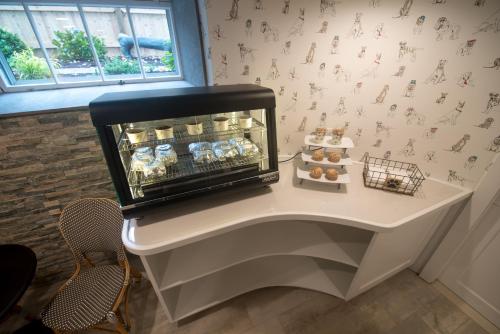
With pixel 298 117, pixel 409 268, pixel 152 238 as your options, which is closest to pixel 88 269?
pixel 152 238

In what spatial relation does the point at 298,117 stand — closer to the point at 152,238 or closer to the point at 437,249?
the point at 152,238

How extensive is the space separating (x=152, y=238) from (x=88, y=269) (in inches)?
32.6

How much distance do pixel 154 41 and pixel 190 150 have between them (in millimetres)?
1074

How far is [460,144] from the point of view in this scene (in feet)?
4.00

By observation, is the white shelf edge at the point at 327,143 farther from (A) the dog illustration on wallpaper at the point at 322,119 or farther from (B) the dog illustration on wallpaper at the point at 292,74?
(B) the dog illustration on wallpaper at the point at 292,74

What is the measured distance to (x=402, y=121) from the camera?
1.32 m

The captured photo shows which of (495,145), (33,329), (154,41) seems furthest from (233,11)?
(33,329)

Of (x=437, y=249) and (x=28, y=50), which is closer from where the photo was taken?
(x=28, y=50)

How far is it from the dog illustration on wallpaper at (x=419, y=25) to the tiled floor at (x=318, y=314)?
1698 millimetres

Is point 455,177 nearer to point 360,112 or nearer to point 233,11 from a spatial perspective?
point 360,112

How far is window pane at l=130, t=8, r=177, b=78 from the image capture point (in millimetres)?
1523

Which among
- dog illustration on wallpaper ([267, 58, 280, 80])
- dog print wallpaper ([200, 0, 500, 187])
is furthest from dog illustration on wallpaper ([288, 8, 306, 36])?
dog illustration on wallpaper ([267, 58, 280, 80])

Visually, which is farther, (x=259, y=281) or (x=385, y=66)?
(x=259, y=281)

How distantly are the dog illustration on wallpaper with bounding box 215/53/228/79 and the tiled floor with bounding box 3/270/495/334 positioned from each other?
1.53 metres
